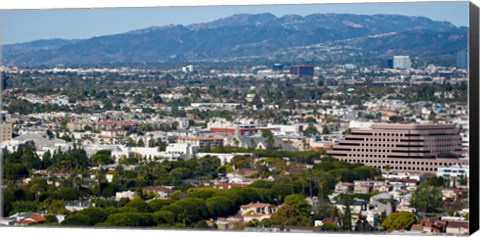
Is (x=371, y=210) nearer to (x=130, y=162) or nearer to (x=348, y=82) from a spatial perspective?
(x=130, y=162)

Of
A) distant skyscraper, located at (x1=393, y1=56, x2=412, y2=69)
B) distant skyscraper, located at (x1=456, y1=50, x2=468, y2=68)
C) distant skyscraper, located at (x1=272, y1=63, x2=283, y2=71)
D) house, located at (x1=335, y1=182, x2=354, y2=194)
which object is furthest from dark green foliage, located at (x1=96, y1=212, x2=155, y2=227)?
distant skyscraper, located at (x1=272, y1=63, x2=283, y2=71)

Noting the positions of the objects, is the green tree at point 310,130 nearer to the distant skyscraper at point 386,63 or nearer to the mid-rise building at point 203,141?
the mid-rise building at point 203,141

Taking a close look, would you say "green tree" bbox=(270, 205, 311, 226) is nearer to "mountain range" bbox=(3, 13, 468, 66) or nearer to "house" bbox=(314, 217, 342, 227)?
"house" bbox=(314, 217, 342, 227)

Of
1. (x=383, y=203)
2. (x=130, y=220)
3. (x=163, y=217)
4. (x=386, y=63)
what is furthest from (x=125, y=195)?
(x=386, y=63)

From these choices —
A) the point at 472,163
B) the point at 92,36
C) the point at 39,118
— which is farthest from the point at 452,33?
the point at 39,118

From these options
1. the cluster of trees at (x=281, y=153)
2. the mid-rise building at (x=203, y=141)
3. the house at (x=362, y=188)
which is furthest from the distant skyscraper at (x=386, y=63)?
the house at (x=362, y=188)
